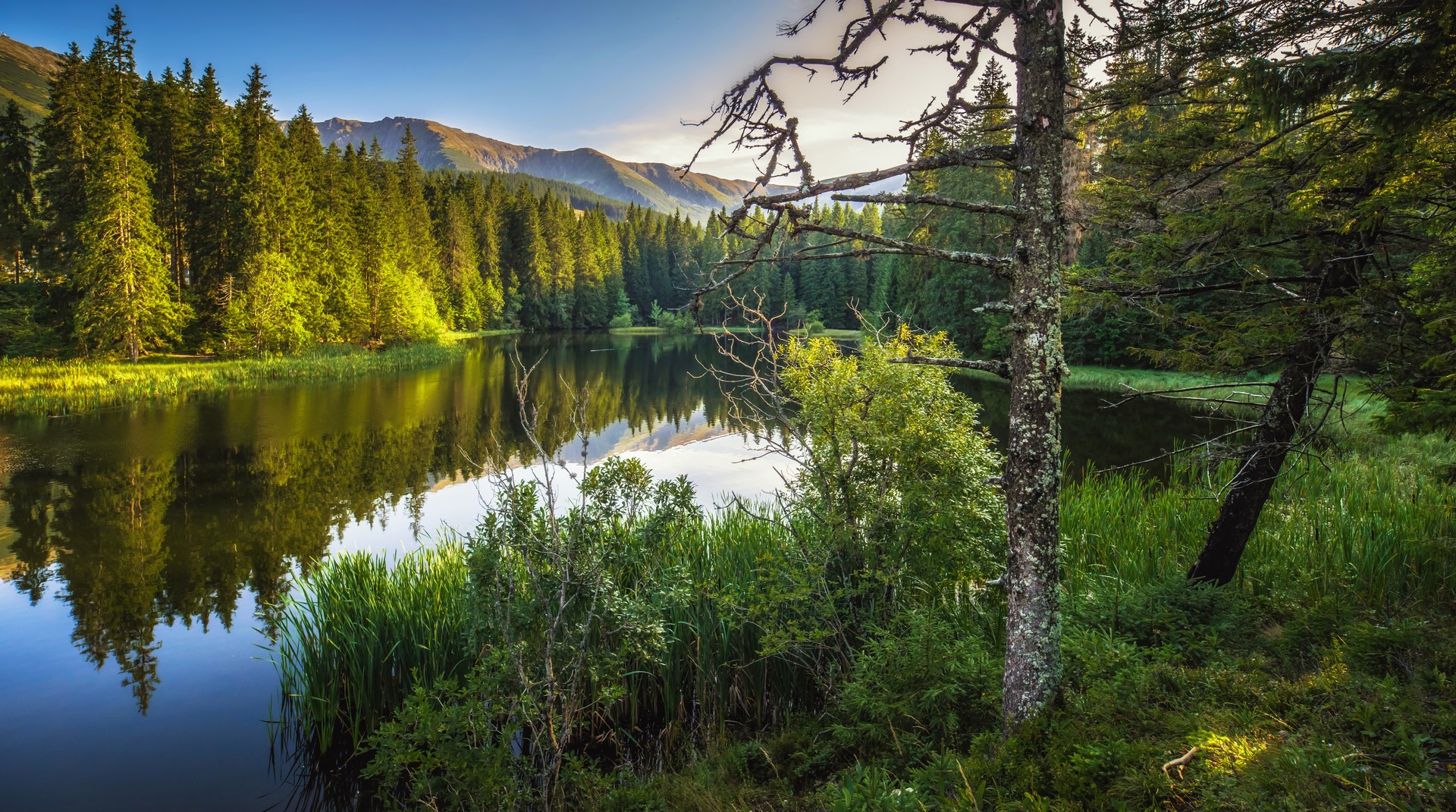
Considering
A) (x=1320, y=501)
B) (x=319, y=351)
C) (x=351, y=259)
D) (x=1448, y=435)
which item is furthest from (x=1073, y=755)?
(x=351, y=259)

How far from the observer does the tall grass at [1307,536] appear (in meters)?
5.39

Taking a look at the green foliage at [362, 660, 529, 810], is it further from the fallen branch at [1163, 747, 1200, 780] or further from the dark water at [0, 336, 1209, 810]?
the fallen branch at [1163, 747, 1200, 780]

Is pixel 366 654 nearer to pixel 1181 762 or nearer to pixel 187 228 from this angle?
pixel 1181 762

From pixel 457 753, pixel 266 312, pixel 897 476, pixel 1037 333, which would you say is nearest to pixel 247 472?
pixel 457 753

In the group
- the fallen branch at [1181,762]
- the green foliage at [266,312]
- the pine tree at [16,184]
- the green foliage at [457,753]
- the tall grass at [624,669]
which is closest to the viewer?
the fallen branch at [1181,762]

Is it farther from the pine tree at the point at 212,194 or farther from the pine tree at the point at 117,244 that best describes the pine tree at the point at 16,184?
the pine tree at the point at 117,244

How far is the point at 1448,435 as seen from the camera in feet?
13.2

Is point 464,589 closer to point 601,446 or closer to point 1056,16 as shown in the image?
point 1056,16

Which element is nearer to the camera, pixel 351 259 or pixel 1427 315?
pixel 1427 315

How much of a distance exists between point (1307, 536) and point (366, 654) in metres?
9.68

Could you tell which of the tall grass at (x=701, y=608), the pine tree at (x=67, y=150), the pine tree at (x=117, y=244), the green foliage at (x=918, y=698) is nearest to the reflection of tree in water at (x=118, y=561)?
the tall grass at (x=701, y=608)

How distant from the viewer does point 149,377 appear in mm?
25656

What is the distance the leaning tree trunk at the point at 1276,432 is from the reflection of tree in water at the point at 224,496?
17.8 ft

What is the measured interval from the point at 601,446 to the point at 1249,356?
16427 millimetres
